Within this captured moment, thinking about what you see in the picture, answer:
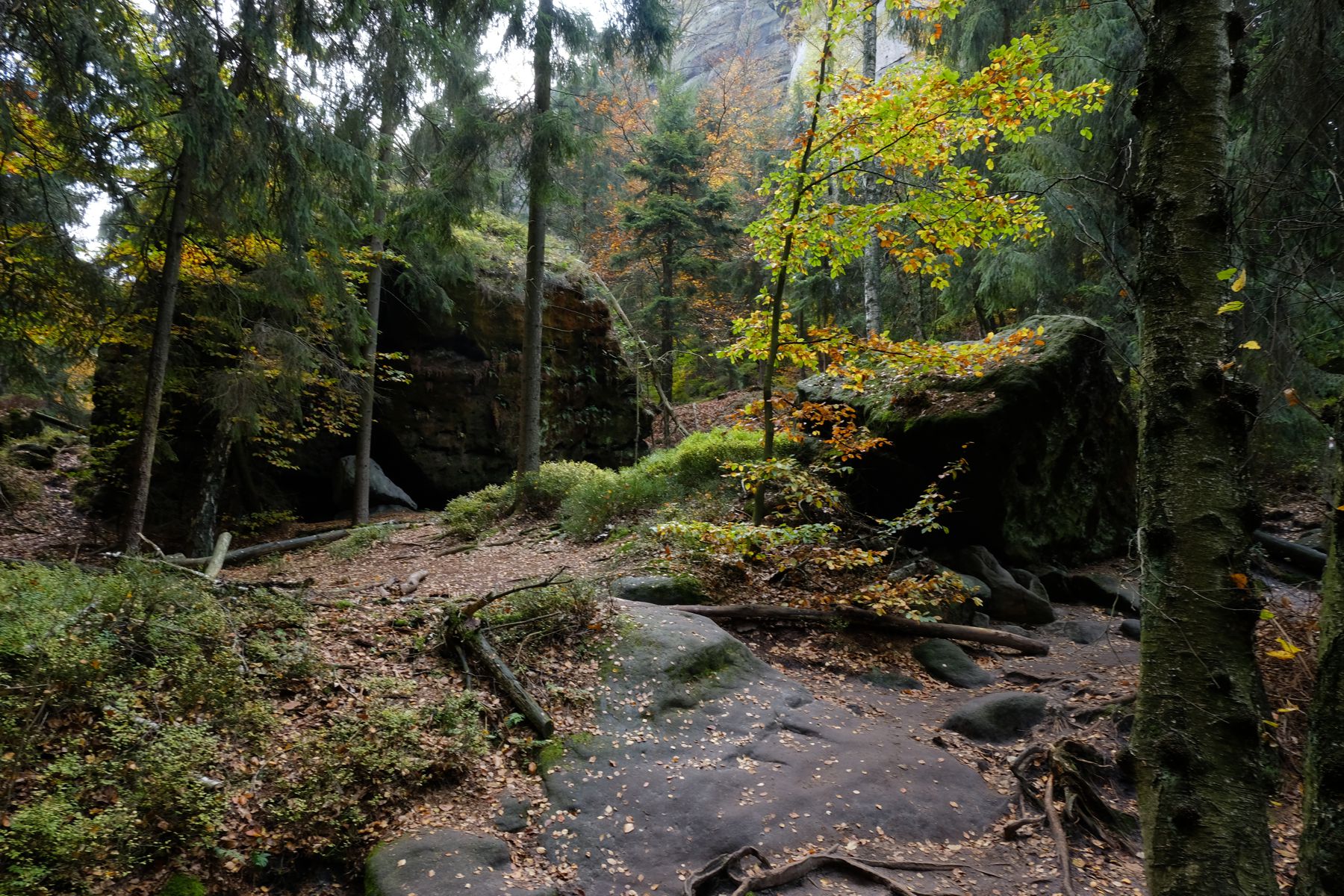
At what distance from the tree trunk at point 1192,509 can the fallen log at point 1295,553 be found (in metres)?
7.98

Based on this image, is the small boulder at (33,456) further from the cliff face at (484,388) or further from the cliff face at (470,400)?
the cliff face at (484,388)

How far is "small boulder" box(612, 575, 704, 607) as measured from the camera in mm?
7418

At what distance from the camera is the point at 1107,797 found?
484 cm

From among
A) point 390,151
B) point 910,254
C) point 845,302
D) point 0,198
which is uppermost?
point 390,151

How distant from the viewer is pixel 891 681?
6.73 meters

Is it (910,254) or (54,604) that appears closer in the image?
(54,604)

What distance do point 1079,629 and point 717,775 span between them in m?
5.33

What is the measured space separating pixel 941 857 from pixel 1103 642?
4.48 meters

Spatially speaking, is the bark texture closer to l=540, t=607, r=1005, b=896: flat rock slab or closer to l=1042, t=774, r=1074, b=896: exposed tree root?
l=540, t=607, r=1005, b=896: flat rock slab

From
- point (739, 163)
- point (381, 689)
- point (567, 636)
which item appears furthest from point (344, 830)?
point (739, 163)

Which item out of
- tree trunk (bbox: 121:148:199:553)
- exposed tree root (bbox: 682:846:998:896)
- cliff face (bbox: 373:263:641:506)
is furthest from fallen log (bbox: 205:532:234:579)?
cliff face (bbox: 373:263:641:506)

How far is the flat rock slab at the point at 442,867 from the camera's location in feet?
11.4

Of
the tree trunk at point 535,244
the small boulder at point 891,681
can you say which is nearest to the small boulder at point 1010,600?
the small boulder at point 891,681

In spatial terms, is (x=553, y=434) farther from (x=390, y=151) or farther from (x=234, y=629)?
(x=234, y=629)
